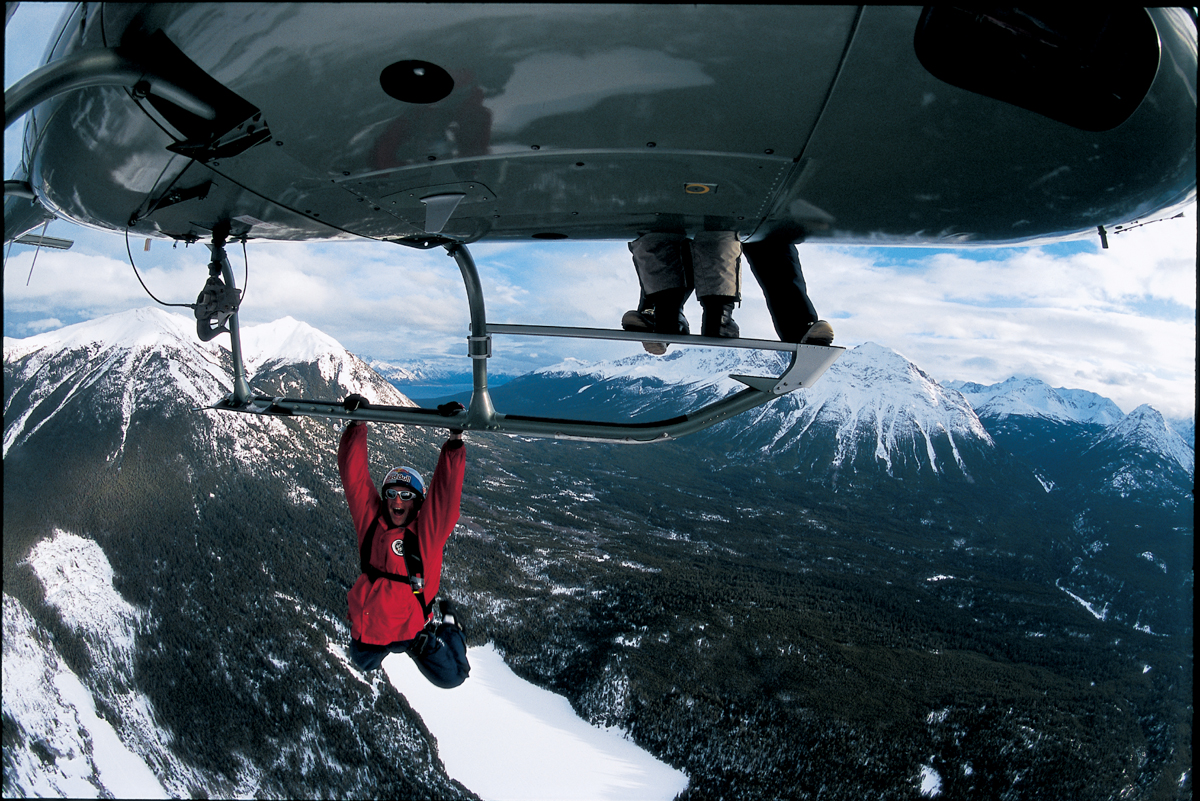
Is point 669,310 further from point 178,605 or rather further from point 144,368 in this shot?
point 144,368

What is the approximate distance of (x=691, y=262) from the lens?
3596 mm

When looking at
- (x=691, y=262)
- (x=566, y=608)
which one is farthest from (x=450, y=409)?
(x=566, y=608)

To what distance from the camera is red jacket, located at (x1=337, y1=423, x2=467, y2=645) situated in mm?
4492

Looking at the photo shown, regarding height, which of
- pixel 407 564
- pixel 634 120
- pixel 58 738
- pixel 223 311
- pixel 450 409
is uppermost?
pixel 634 120

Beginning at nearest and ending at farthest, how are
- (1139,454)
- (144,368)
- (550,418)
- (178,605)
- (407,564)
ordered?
(550,418)
(407,564)
(178,605)
(144,368)
(1139,454)

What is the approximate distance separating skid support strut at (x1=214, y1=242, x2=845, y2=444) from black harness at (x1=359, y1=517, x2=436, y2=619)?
1012mm

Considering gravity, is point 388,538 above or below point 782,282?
below

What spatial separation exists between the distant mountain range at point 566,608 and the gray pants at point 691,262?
5624 cm

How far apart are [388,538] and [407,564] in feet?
0.79

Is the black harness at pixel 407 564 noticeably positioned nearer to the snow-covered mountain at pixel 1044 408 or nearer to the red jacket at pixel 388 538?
the red jacket at pixel 388 538

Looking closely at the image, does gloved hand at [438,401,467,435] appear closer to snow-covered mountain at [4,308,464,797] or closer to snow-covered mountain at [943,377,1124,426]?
snow-covered mountain at [4,308,464,797]

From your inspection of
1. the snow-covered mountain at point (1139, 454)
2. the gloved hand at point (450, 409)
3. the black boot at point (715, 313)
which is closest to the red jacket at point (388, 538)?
the gloved hand at point (450, 409)

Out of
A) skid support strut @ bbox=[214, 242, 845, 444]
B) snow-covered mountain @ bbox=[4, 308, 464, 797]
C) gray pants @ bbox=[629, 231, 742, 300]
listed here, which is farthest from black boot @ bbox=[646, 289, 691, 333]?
snow-covered mountain @ bbox=[4, 308, 464, 797]

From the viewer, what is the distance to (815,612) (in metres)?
85.8
